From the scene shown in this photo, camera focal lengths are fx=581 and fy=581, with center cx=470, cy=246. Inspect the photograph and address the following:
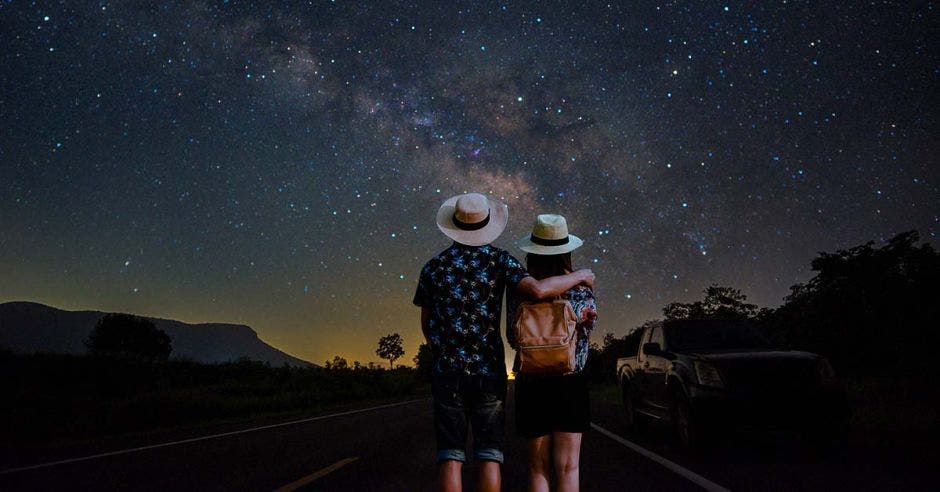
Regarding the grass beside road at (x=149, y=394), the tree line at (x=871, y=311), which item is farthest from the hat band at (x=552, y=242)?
the tree line at (x=871, y=311)

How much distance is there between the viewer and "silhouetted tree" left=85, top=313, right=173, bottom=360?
294 ft

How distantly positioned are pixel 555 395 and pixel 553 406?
0.06 m

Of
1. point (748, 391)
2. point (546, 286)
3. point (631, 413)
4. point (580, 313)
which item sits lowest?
point (631, 413)

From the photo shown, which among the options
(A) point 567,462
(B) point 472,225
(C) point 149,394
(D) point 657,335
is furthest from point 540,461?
(C) point 149,394

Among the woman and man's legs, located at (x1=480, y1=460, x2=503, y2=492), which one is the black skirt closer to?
the woman

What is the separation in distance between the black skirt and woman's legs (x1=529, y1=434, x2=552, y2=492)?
85mm

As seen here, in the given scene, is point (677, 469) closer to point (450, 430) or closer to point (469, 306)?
point (450, 430)

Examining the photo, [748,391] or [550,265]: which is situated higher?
[550,265]

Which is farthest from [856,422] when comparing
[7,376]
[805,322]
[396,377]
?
[396,377]

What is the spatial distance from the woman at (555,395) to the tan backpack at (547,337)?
84mm

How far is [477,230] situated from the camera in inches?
126

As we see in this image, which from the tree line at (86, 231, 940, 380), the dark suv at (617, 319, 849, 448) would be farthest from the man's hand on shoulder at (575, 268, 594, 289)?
the tree line at (86, 231, 940, 380)

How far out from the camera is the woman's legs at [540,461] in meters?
3.14

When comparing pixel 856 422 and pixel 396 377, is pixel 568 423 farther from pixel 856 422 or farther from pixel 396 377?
pixel 396 377
